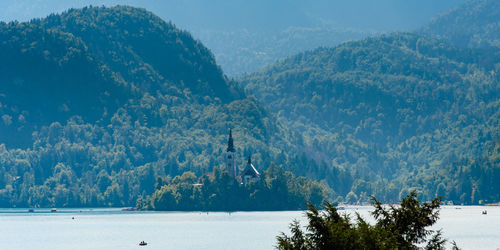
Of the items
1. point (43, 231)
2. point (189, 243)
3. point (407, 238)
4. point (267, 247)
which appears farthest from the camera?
point (43, 231)

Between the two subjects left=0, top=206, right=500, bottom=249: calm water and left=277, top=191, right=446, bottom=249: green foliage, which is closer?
left=277, top=191, right=446, bottom=249: green foliage

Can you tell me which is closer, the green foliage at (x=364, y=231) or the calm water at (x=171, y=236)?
the green foliage at (x=364, y=231)

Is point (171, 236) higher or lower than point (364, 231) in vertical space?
higher

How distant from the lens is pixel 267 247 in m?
138

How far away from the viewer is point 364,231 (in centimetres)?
5241

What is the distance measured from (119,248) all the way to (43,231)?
4843 centimetres

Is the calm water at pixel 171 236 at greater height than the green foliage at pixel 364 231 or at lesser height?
greater

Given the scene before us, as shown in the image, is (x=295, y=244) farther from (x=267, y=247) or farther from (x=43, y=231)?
(x=43, y=231)

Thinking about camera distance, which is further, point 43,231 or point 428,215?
point 43,231

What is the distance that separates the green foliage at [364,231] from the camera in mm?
52062

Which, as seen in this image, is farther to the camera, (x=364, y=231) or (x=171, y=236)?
(x=171, y=236)

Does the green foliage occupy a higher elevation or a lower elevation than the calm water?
lower

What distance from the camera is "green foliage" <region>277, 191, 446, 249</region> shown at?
5206cm

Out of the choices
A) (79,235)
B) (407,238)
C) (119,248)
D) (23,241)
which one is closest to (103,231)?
(79,235)
